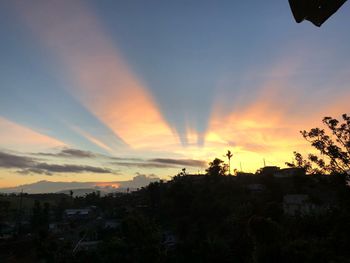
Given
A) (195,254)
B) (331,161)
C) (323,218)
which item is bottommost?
(195,254)

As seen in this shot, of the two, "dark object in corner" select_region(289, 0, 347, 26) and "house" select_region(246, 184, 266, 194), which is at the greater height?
→ "house" select_region(246, 184, 266, 194)

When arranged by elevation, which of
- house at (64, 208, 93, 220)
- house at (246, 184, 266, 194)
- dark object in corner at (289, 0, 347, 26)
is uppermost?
house at (246, 184, 266, 194)

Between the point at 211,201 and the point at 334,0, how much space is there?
49241mm

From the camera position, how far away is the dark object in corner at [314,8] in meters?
1.39

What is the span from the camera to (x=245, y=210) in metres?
32.9

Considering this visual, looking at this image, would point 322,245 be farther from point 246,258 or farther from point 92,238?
point 92,238

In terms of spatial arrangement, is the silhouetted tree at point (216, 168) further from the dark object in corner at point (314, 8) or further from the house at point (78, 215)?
the dark object in corner at point (314, 8)

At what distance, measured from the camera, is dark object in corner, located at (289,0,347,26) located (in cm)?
139

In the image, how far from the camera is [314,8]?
1404 millimetres

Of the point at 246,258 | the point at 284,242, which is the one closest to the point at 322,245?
the point at 284,242

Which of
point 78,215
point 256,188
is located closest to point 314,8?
point 256,188

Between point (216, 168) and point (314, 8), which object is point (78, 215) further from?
point (314, 8)

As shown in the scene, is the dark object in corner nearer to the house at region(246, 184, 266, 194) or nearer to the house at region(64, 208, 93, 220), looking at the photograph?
the house at region(246, 184, 266, 194)

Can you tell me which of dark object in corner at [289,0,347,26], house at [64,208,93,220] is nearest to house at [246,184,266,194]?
house at [64,208,93,220]
